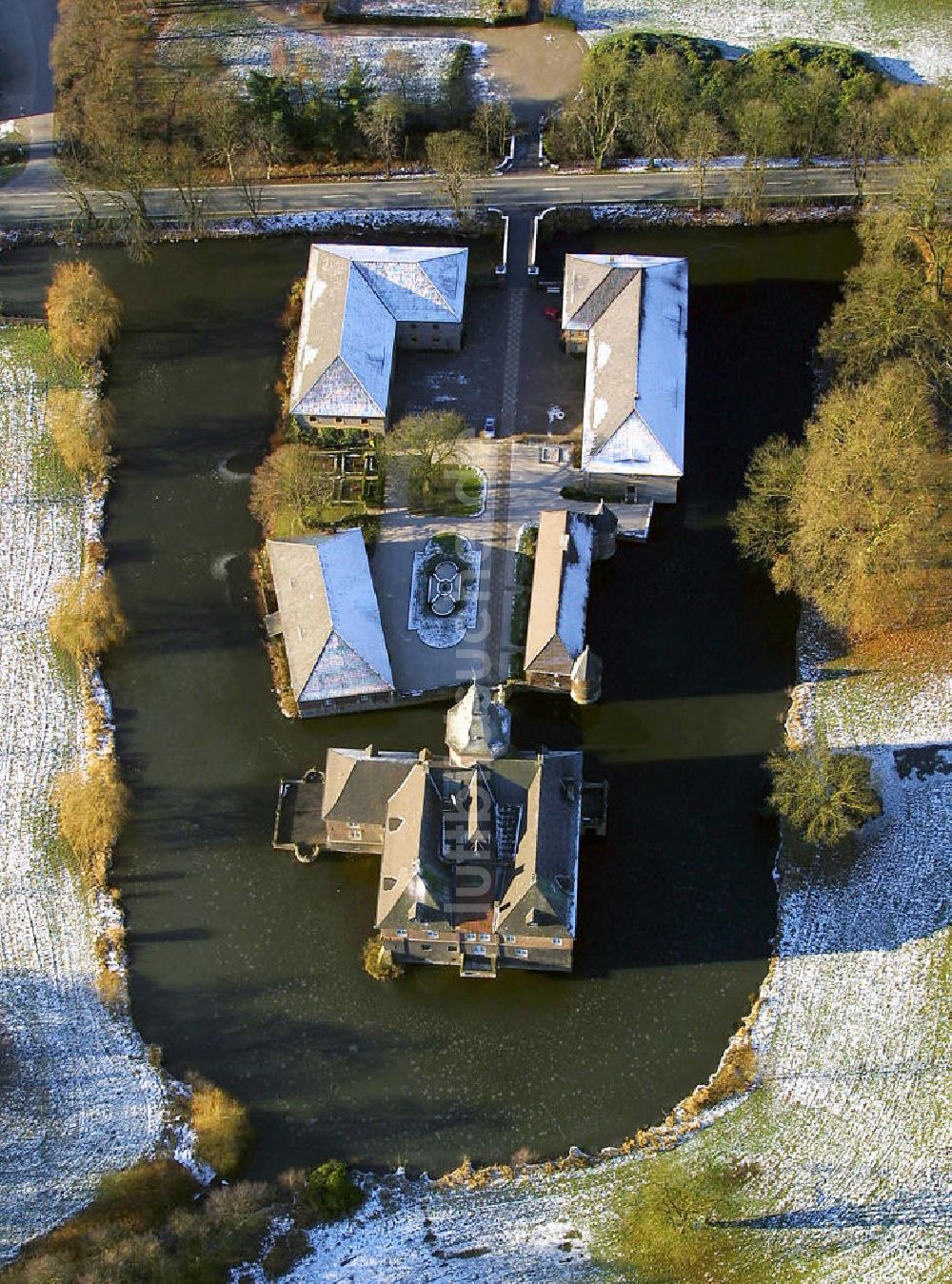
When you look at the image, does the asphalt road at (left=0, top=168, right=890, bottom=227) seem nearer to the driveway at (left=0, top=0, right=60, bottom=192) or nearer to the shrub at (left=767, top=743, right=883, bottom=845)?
the driveway at (left=0, top=0, right=60, bottom=192)

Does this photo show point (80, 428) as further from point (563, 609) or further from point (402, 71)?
point (402, 71)

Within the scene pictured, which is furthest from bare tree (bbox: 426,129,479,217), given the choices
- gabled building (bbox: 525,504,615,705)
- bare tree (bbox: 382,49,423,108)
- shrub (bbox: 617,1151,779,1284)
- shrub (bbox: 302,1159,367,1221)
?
shrub (bbox: 617,1151,779,1284)

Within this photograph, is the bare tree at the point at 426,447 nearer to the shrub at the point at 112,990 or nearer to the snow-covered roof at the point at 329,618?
the snow-covered roof at the point at 329,618

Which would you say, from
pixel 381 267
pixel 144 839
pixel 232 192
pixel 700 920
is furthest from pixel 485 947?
pixel 232 192

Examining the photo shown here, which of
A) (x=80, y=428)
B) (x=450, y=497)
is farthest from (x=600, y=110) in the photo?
(x=80, y=428)

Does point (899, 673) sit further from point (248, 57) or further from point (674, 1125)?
point (248, 57)

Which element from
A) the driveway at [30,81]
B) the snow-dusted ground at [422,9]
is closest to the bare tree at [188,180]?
the driveway at [30,81]
